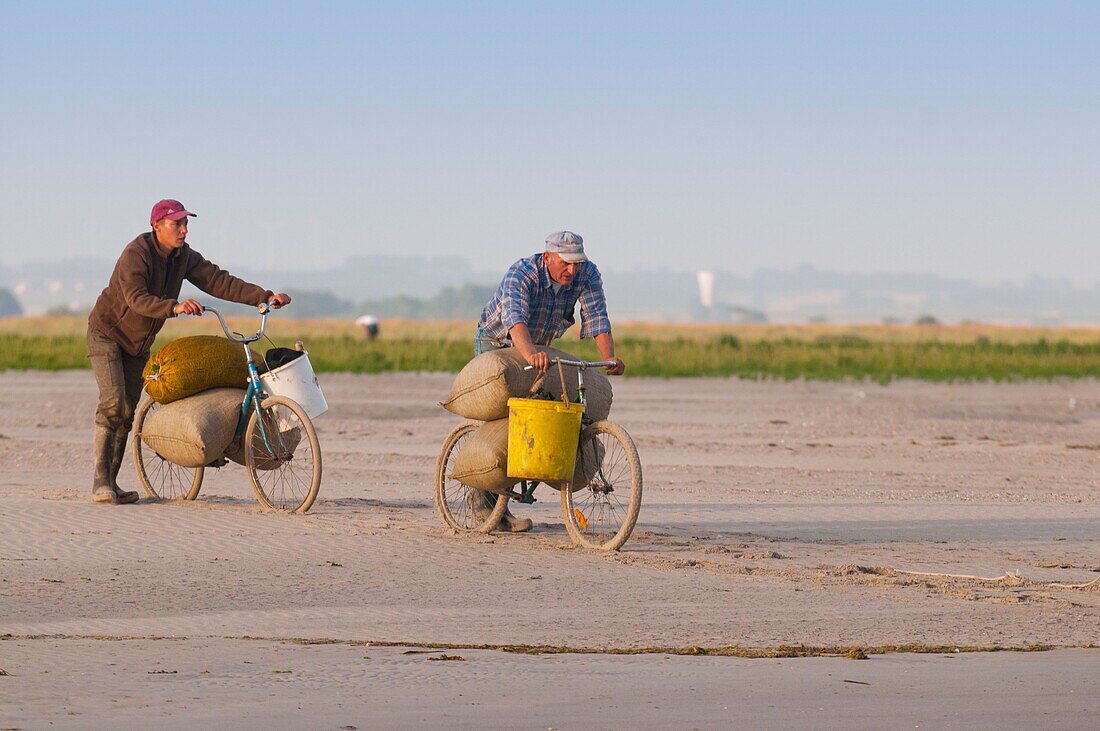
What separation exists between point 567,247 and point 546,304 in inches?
18.8

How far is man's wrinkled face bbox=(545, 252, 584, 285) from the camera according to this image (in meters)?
10.4

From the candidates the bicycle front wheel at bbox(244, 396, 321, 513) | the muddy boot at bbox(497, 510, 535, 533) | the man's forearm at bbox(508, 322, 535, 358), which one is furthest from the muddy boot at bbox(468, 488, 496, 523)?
the man's forearm at bbox(508, 322, 535, 358)

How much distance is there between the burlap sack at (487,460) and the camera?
34.5 feet

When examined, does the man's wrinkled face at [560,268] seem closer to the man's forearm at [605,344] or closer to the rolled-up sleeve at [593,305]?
the rolled-up sleeve at [593,305]

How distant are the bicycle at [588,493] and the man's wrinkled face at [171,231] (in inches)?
92.2

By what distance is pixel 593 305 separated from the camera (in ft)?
34.9

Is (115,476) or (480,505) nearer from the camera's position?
(480,505)

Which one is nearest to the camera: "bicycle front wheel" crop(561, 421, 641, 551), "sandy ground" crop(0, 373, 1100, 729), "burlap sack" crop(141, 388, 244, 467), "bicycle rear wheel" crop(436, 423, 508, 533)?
"sandy ground" crop(0, 373, 1100, 729)

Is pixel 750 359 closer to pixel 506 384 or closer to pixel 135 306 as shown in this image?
pixel 135 306

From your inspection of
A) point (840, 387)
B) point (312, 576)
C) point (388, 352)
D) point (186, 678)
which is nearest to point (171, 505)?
point (312, 576)

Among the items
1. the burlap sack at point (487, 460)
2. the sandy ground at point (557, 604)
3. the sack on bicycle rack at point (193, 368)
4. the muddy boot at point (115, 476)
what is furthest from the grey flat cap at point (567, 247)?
the muddy boot at point (115, 476)

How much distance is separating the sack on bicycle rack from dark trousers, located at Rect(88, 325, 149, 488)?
5.5 inches

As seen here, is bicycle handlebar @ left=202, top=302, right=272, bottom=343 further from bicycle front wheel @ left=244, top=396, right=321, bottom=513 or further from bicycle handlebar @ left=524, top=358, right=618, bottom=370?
bicycle handlebar @ left=524, top=358, right=618, bottom=370

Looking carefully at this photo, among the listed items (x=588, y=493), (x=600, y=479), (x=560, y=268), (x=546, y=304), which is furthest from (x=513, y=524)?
(x=560, y=268)
